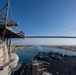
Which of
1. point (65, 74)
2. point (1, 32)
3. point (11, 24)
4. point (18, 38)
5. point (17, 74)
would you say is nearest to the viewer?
point (1, 32)

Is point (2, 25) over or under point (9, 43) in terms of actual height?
over

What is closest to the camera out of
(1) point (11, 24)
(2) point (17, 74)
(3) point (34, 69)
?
(1) point (11, 24)

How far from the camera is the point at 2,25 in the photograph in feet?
44.4

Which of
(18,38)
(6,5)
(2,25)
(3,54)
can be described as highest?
(6,5)

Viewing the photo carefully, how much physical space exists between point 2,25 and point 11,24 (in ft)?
8.73

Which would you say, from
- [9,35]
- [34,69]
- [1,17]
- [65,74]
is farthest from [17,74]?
[1,17]

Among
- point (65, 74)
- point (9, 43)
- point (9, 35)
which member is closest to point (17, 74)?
point (65, 74)

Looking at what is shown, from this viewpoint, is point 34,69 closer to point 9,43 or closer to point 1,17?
point 9,43

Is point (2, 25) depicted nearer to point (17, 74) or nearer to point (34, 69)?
point (34, 69)

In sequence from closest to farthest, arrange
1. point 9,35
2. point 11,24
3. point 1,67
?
1. point 1,67
2. point 11,24
3. point 9,35

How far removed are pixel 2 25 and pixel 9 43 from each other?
22.3ft

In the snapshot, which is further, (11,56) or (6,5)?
(11,56)

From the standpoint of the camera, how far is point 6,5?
14.0 metres

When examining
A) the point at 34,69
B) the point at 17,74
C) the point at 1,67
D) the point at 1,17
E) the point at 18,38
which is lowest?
the point at 17,74
